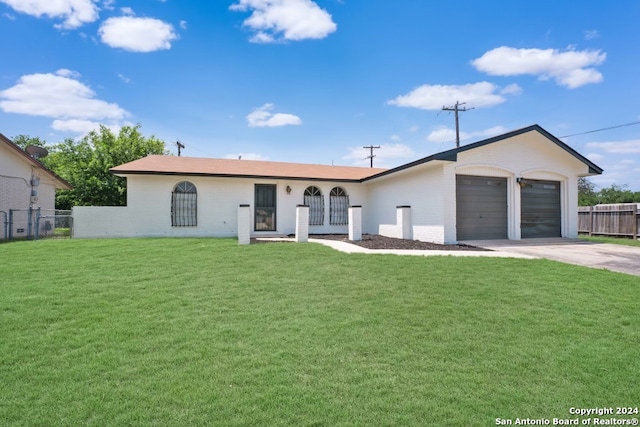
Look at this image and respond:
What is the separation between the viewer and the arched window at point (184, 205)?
14.4m

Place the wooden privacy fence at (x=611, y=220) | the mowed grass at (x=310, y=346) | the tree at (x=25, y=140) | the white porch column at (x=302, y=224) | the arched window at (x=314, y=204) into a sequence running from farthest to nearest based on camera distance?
the tree at (x=25, y=140), the arched window at (x=314, y=204), the wooden privacy fence at (x=611, y=220), the white porch column at (x=302, y=224), the mowed grass at (x=310, y=346)

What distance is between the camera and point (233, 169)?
1561 centimetres

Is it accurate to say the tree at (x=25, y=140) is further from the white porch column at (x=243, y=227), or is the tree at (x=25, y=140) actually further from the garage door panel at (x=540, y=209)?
the garage door panel at (x=540, y=209)

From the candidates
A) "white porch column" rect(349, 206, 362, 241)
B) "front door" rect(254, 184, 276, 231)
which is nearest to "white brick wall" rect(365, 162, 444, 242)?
"white porch column" rect(349, 206, 362, 241)

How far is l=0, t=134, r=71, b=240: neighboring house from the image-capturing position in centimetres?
1421

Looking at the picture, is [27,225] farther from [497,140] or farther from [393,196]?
[497,140]

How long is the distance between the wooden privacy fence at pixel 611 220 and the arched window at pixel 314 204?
526 inches

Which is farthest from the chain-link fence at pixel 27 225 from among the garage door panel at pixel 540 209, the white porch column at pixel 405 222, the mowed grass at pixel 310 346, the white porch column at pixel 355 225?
the garage door panel at pixel 540 209

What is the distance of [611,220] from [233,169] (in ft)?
58.6

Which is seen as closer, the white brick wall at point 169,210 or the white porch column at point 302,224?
the white porch column at point 302,224

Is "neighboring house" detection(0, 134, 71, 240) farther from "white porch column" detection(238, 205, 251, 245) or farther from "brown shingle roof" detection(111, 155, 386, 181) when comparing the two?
"white porch column" detection(238, 205, 251, 245)

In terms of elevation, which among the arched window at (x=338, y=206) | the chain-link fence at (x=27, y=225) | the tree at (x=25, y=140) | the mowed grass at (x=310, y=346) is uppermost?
the tree at (x=25, y=140)

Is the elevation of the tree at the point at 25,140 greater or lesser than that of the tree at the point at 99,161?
greater

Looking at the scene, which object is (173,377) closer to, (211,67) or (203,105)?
(211,67)
